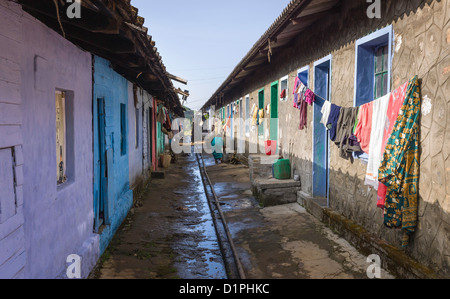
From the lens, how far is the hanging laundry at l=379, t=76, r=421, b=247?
4207mm

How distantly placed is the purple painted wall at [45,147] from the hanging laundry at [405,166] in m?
3.92

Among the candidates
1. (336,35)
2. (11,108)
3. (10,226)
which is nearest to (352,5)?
(336,35)

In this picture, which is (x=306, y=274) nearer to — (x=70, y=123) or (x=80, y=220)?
(x=80, y=220)

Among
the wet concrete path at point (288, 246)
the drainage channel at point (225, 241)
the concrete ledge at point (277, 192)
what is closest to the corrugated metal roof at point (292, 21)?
the concrete ledge at point (277, 192)

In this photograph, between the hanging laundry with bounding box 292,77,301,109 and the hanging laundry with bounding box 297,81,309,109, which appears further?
the hanging laundry with bounding box 292,77,301,109

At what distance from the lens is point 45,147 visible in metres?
3.70

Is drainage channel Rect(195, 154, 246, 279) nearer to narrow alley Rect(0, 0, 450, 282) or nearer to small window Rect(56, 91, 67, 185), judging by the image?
narrow alley Rect(0, 0, 450, 282)

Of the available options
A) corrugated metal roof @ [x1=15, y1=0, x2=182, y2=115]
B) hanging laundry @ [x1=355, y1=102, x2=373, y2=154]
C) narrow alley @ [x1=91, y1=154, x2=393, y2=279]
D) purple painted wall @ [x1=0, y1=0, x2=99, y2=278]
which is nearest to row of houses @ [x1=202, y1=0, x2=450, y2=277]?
hanging laundry @ [x1=355, y1=102, x2=373, y2=154]

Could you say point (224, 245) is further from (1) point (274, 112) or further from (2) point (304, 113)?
(1) point (274, 112)

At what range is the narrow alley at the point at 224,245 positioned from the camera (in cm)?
511

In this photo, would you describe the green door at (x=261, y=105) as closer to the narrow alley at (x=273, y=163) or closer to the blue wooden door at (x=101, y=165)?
the narrow alley at (x=273, y=163)

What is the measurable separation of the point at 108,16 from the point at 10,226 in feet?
6.96

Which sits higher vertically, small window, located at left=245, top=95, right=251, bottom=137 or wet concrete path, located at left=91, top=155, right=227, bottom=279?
small window, located at left=245, top=95, right=251, bottom=137

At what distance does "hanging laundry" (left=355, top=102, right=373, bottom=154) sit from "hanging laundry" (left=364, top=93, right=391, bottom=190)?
0.55ft
